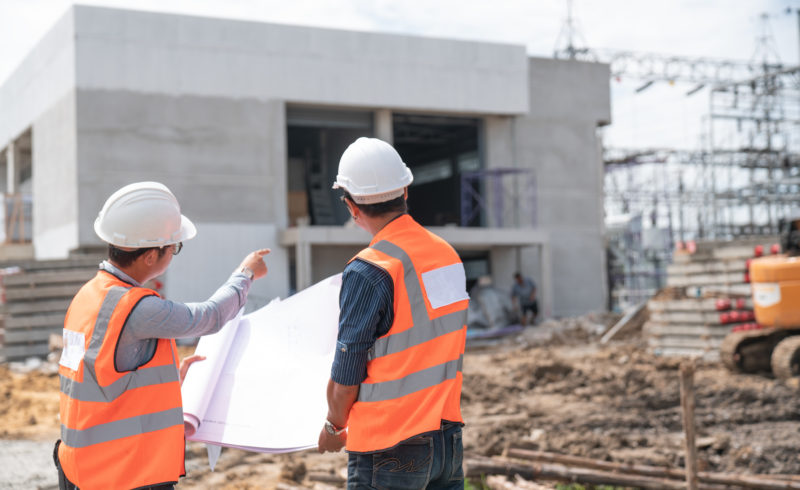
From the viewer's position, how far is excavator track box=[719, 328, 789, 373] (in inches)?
487

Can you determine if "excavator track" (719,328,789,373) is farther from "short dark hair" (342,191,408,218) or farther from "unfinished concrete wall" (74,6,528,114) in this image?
"unfinished concrete wall" (74,6,528,114)

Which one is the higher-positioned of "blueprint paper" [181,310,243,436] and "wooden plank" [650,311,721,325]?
"blueprint paper" [181,310,243,436]

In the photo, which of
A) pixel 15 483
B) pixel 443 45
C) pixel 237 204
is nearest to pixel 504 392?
pixel 15 483

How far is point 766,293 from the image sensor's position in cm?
1176

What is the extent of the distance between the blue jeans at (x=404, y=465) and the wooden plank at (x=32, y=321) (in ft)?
49.9

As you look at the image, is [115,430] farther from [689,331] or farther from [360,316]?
[689,331]

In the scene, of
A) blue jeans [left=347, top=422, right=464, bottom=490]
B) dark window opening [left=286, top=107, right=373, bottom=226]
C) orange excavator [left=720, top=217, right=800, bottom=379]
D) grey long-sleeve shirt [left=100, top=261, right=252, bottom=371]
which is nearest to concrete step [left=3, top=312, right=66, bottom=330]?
dark window opening [left=286, top=107, right=373, bottom=226]

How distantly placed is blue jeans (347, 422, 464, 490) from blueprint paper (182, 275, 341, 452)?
53 centimetres

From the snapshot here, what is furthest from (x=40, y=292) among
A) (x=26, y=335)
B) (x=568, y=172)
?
(x=568, y=172)

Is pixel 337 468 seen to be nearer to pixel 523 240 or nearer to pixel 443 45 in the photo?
pixel 523 240

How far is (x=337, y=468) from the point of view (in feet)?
23.0

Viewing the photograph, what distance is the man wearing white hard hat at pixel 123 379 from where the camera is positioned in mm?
2734

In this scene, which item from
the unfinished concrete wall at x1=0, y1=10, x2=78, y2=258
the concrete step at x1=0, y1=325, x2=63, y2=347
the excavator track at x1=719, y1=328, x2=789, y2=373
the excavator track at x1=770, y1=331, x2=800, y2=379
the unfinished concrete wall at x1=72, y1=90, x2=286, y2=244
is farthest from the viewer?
the unfinished concrete wall at x1=0, y1=10, x2=78, y2=258

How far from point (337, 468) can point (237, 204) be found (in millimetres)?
15827
